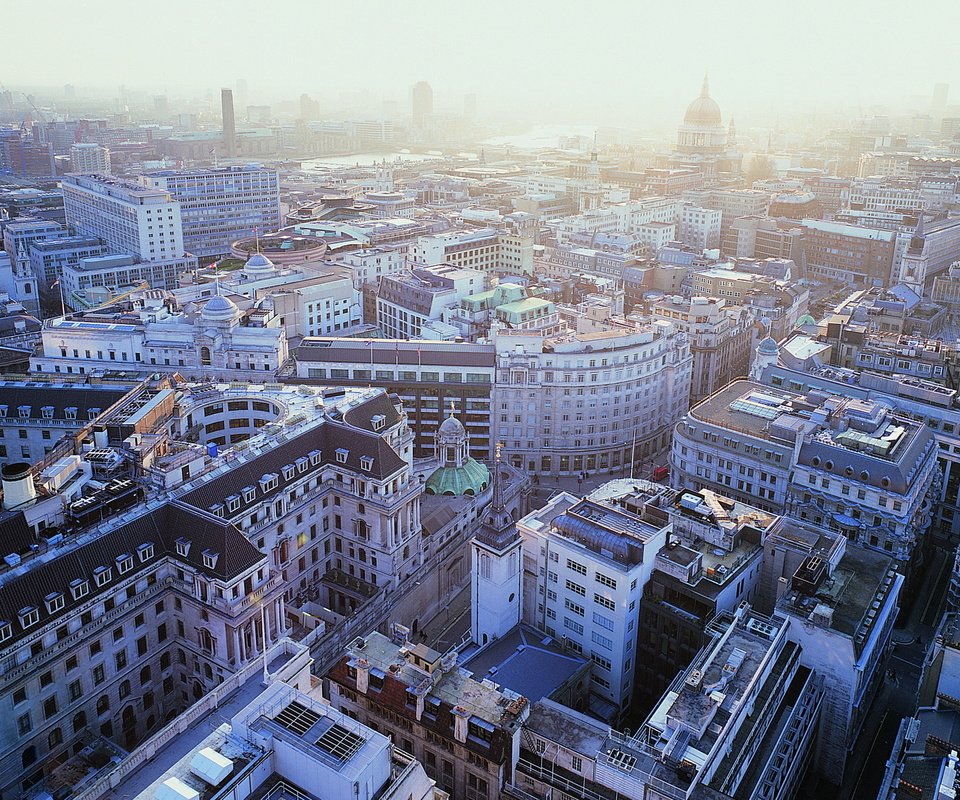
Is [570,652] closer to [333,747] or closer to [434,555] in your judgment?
[434,555]

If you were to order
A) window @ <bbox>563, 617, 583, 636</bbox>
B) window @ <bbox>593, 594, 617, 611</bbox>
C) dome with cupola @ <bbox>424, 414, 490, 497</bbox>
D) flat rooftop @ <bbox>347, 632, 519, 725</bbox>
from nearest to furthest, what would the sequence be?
flat rooftop @ <bbox>347, 632, 519, 725</bbox> < window @ <bbox>593, 594, 617, 611</bbox> < window @ <bbox>563, 617, 583, 636</bbox> < dome with cupola @ <bbox>424, 414, 490, 497</bbox>

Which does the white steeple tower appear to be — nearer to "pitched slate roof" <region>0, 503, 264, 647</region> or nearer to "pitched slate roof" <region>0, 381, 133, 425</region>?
"pitched slate roof" <region>0, 503, 264, 647</region>

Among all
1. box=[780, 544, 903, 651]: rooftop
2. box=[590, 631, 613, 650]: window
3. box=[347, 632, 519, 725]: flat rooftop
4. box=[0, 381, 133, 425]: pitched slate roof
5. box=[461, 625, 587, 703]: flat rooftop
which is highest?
box=[0, 381, 133, 425]: pitched slate roof

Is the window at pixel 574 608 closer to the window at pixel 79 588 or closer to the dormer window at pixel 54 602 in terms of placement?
the window at pixel 79 588

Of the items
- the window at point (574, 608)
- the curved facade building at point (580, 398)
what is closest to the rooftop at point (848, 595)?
the window at point (574, 608)

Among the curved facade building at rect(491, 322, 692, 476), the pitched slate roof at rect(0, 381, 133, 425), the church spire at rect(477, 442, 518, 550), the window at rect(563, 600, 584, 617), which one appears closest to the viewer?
the church spire at rect(477, 442, 518, 550)

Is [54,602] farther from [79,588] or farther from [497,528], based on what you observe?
[497,528]

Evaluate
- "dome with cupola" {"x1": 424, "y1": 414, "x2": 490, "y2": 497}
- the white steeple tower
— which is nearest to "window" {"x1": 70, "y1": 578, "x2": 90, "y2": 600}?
the white steeple tower

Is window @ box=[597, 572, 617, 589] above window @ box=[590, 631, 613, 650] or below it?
above
